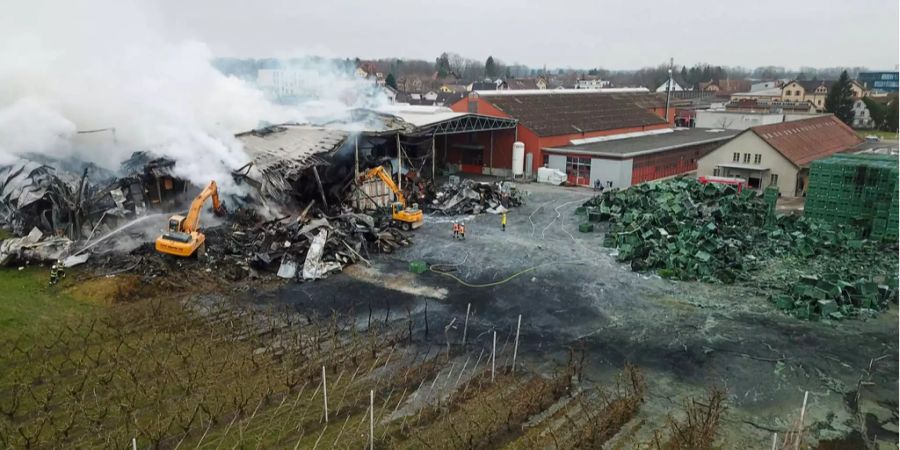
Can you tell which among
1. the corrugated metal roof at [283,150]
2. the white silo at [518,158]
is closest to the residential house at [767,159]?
the white silo at [518,158]

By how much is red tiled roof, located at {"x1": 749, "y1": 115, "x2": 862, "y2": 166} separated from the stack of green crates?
9154 mm

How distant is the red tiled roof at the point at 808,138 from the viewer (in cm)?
3734

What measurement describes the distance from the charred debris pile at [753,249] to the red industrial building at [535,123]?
1449 centimetres

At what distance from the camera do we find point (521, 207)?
110 ft

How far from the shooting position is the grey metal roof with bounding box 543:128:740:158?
40.8 metres

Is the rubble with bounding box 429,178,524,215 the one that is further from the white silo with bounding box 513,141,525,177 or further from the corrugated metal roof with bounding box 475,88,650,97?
the corrugated metal roof with bounding box 475,88,650,97

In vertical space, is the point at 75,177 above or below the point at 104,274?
above

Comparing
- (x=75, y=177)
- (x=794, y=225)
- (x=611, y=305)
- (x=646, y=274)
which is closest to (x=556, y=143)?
(x=794, y=225)

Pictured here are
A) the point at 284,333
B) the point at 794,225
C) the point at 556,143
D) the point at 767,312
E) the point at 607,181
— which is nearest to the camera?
the point at 284,333

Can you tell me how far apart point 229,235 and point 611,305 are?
1474 cm

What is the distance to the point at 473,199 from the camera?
32625mm

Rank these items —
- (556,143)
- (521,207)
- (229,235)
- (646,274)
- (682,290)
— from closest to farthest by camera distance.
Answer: (682,290) < (646,274) < (229,235) < (521,207) < (556,143)

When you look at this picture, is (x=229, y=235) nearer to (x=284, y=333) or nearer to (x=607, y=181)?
(x=284, y=333)

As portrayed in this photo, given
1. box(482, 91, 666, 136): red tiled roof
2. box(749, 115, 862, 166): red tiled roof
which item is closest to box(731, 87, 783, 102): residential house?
box(482, 91, 666, 136): red tiled roof
